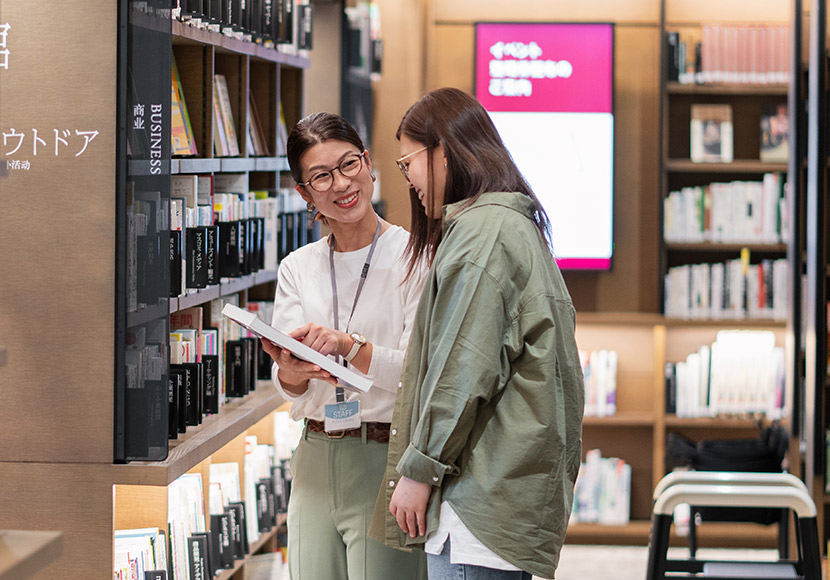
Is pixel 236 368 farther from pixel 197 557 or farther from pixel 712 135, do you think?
pixel 712 135

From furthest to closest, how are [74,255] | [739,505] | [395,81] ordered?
[395,81] → [739,505] → [74,255]

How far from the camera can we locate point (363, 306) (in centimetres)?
240

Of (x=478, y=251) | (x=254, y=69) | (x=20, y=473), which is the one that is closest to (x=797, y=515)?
(x=478, y=251)

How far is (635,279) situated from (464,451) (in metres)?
4.25

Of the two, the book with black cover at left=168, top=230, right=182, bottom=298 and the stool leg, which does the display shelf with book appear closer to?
the stool leg

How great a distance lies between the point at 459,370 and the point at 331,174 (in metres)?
0.72

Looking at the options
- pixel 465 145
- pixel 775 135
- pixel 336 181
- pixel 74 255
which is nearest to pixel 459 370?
pixel 465 145

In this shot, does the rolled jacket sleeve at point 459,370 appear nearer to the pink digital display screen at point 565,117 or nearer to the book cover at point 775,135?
the pink digital display screen at point 565,117

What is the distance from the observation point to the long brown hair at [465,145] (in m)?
1.96

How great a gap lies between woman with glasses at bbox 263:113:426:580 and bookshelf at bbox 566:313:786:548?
10.9ft

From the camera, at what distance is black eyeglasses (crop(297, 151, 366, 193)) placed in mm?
2389

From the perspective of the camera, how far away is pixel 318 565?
233 centimetres

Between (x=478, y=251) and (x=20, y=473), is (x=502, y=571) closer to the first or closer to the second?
(x=478, y=251)

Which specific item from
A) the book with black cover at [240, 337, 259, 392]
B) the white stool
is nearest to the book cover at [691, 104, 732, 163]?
the white stool
